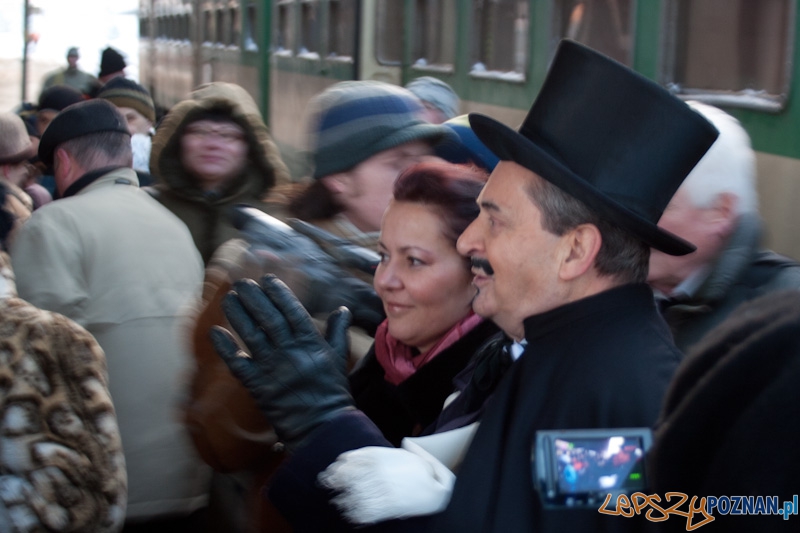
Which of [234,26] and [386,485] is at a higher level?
[234,26]

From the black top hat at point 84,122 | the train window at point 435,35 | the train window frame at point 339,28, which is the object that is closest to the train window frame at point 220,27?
the train window frame at point 339,28

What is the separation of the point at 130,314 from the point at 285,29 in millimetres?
9390

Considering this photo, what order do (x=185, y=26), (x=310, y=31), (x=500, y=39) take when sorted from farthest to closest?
(x=185, y=26) → (x=310, y=31) → (x=500, y=39)

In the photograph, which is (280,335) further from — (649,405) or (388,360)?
(649,405)

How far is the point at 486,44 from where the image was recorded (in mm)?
6941

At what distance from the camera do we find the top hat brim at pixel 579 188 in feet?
5.36

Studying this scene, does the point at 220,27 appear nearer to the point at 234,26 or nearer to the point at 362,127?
the point at 234,26

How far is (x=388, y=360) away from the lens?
228 cm

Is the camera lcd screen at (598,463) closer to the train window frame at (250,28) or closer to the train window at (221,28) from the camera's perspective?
the train window frame at (250,28)

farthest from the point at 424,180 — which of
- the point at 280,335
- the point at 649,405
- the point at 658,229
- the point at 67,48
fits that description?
the point at 67,48

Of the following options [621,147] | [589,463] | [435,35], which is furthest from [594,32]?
[589,463]

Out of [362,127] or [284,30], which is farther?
[284,30]

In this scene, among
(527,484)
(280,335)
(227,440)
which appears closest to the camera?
(527,484)

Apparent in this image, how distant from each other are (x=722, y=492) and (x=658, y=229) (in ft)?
2.56
